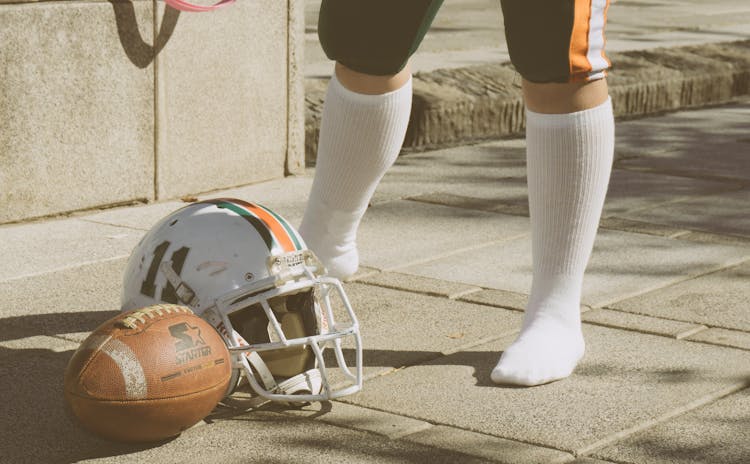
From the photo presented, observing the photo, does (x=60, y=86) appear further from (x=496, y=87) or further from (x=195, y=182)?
(x=496, y=87)

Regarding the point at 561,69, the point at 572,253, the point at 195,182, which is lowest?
the point at 195,182

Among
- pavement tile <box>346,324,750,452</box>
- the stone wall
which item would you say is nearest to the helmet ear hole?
pavement tile <box>346,324,750,452</box>

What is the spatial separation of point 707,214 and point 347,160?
2.03m

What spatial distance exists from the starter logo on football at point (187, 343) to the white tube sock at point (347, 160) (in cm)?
115

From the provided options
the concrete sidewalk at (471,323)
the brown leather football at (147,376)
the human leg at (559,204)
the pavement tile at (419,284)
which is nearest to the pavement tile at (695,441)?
the concrete sidewalk at (471,323)

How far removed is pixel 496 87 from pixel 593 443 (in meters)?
4.75

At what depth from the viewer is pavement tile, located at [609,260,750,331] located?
3979 mm

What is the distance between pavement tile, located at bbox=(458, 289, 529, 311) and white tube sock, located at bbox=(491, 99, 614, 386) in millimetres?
529

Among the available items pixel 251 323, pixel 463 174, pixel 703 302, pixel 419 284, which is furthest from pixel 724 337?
pixel 463 174

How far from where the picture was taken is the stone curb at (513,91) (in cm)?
698

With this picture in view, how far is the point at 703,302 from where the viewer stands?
163 inches

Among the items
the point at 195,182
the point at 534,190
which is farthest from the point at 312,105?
the point at 534,190

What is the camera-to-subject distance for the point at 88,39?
513 cm

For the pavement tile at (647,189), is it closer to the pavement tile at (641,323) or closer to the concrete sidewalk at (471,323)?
the concrete sidewalk at (471,323)
